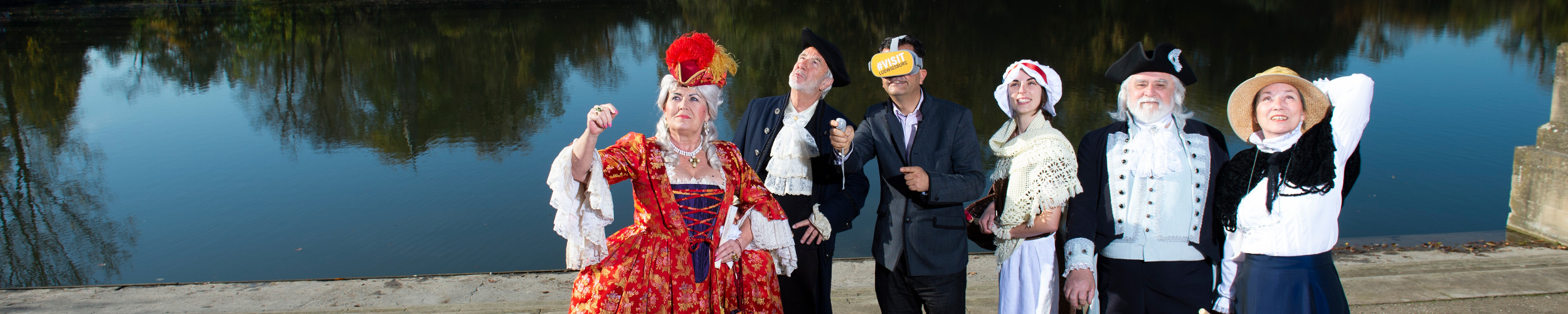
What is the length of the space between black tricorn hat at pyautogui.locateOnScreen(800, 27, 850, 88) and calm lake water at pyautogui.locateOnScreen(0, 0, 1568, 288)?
11.4 feet

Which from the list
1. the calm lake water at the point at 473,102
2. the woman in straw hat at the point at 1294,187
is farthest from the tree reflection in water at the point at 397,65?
the woman in straw hat at the point at 1294,187

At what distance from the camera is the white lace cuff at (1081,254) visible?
225 centimetres

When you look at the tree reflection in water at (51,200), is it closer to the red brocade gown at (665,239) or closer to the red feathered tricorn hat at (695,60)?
the red brocade gown at (665,239)

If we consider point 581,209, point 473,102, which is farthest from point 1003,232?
point 473,102

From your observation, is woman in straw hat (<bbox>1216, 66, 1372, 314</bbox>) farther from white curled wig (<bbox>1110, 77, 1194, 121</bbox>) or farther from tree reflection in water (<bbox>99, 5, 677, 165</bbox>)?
tree reflection in water (<bbox>99, 5, 677, 165</bbox>)

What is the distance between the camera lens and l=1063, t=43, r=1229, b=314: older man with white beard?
7.24 ft

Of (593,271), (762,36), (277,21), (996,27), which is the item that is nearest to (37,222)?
(593,271)

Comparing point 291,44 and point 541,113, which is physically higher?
point 291,44

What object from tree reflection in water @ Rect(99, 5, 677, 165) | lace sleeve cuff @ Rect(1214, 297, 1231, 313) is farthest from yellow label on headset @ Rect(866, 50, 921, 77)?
tree reflection in water @ Rect(99, 5, 677, 165)

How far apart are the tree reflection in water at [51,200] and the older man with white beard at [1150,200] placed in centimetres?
709

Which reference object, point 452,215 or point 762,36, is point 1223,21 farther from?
point 452,215

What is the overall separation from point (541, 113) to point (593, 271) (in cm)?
1125

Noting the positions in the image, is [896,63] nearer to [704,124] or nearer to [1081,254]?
[704,124]

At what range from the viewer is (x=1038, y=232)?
2.33m
